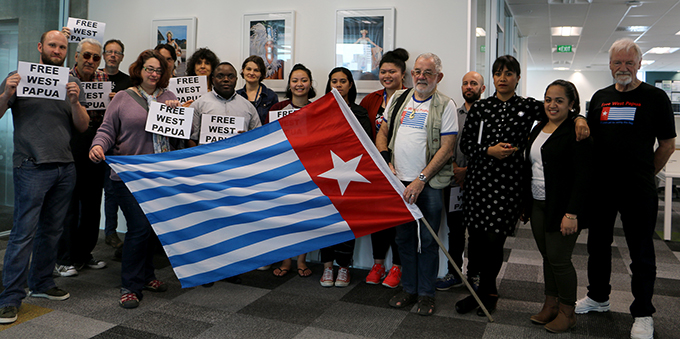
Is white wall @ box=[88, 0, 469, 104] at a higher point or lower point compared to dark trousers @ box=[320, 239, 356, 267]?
higher

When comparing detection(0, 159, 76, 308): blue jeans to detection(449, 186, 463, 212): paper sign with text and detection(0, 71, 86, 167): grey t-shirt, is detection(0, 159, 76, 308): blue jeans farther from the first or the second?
detection(449, 186, 463, 212): paper sign with text

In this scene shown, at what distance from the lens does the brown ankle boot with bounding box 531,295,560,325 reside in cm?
268

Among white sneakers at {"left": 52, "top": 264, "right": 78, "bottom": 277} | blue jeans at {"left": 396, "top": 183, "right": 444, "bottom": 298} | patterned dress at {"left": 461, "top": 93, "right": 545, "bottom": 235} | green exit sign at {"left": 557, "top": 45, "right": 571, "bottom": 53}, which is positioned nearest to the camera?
patterned dress at {"left": 461, "top": 93, "right": 545, "bottom": 235}

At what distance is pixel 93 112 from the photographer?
361 cm

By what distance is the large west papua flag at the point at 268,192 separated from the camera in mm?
2654

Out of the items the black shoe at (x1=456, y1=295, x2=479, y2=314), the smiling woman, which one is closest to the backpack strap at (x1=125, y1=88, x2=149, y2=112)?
the smiling woman

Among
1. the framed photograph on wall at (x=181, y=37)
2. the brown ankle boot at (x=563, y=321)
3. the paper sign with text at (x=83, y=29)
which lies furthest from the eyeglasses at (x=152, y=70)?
the brown ankle boot at (x=563, y=321)

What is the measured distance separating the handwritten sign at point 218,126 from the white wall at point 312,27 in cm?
105

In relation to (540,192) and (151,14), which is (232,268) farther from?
(151,14)

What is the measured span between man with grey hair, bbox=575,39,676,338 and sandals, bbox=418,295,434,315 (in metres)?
0.99

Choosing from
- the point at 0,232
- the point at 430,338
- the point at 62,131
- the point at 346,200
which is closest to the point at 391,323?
the point at 430,338

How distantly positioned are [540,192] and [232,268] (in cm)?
175

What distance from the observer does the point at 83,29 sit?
12.4ft

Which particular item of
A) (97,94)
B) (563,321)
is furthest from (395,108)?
(97,94)
